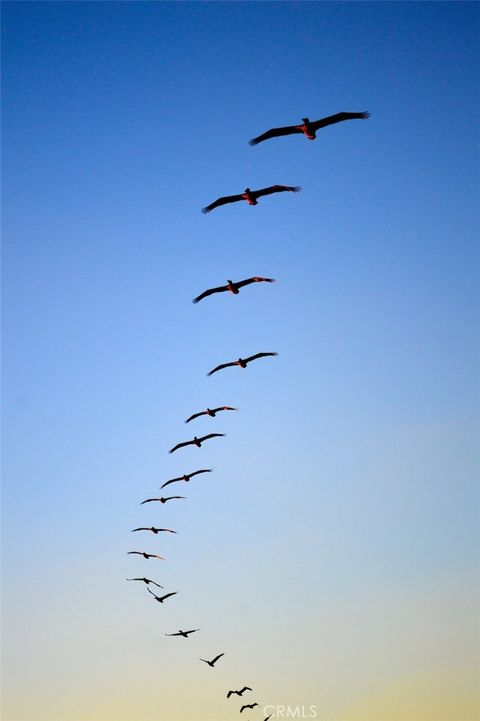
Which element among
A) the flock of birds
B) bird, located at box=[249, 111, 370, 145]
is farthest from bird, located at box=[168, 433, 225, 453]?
bird, located at box=[249, 111, 370, 145]

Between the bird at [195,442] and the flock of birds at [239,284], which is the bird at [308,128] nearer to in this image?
the flock of birds at [239,284]

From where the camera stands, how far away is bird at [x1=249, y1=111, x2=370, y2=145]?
23344 millimetres

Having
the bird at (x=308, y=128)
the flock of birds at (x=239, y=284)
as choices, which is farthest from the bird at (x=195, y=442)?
the bird at (x=308, y=128)

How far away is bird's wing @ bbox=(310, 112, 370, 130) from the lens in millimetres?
22805

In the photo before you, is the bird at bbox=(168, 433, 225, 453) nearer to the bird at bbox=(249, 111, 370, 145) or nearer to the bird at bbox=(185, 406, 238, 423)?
the bird at bbox=(185, 406, 238, 423)

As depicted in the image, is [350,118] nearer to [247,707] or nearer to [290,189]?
[290,189]

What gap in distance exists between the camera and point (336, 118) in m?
23.7

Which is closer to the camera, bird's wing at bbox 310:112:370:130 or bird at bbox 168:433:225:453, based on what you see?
bird's wing at bbox 310:112:370:130

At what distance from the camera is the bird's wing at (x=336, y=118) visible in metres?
22.8

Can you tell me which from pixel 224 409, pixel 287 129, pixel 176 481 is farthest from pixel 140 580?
pixel 287 129

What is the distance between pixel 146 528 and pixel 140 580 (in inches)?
147

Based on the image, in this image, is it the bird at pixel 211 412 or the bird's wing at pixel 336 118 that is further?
the bird at pixel 211 412

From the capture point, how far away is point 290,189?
27.1m

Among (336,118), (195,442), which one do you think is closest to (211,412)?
(195,442)
